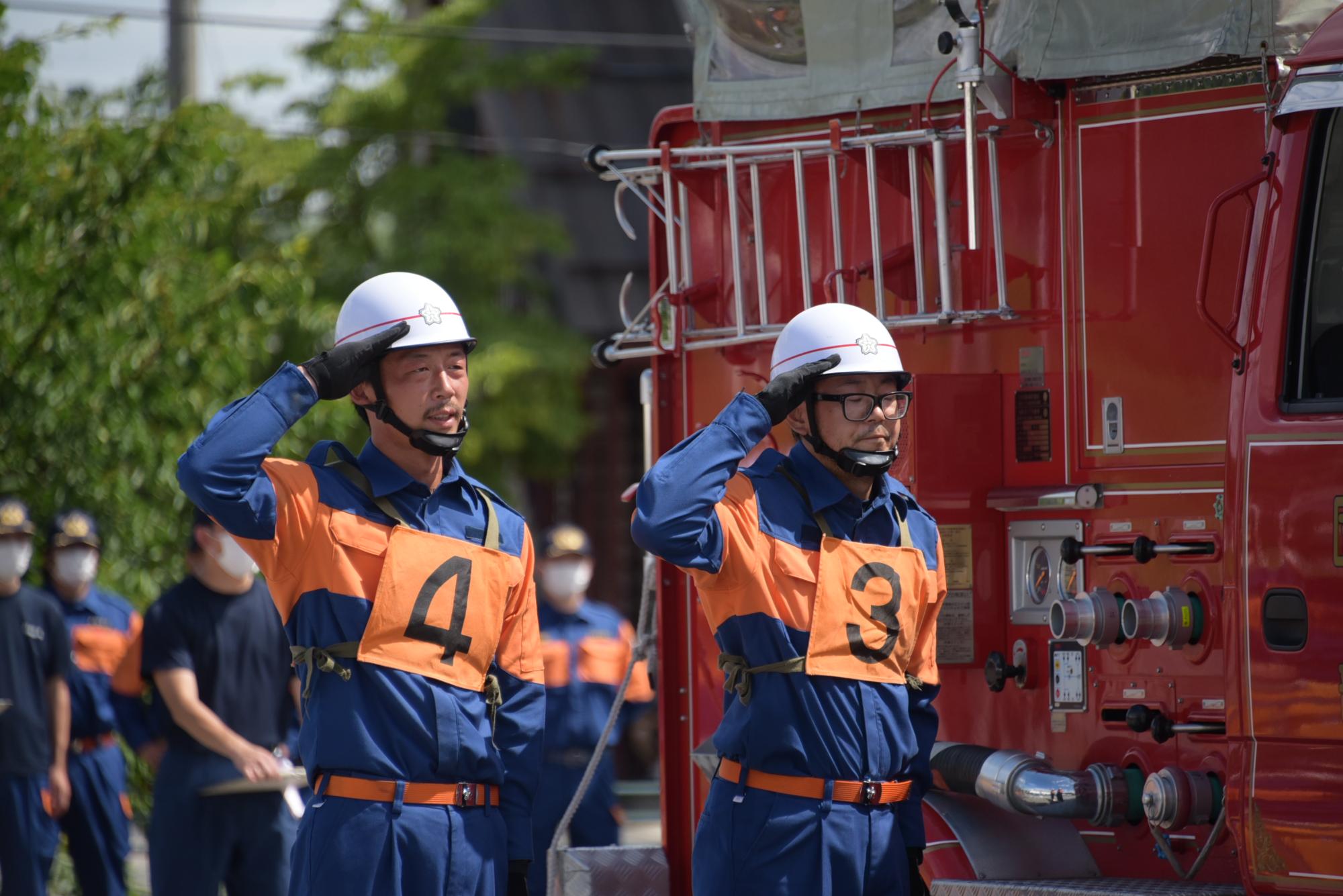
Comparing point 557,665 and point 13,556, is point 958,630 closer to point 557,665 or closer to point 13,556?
point 557,665

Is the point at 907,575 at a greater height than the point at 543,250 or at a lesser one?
lesser

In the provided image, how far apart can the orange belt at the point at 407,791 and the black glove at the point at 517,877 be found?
0.25 metres

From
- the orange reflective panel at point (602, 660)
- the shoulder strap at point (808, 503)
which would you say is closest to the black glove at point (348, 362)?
the shoulder strap at point (808, 503)

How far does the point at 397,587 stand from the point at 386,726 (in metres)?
0.35

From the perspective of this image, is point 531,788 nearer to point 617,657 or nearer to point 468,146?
point 617,657

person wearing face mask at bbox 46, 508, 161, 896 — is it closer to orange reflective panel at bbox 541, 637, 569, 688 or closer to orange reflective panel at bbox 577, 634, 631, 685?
orange reflective panel at bbox 541, 637, 569, 688

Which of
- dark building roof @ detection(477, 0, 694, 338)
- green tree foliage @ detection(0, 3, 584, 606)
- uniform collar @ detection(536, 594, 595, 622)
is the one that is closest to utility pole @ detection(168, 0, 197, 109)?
green tree foliage @ detection(0, 3, 584, 606)

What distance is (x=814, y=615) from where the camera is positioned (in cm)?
500

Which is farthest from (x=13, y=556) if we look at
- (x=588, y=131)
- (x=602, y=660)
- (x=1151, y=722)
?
(x=588, y=131)

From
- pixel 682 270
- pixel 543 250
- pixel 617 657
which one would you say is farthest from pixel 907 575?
pixel 543 250

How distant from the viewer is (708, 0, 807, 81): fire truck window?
248 inches

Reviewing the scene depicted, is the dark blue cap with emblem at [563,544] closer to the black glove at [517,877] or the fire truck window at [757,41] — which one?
the fire truck window at [757,41]

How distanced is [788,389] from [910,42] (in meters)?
1.54

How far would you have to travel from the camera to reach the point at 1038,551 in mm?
5734
